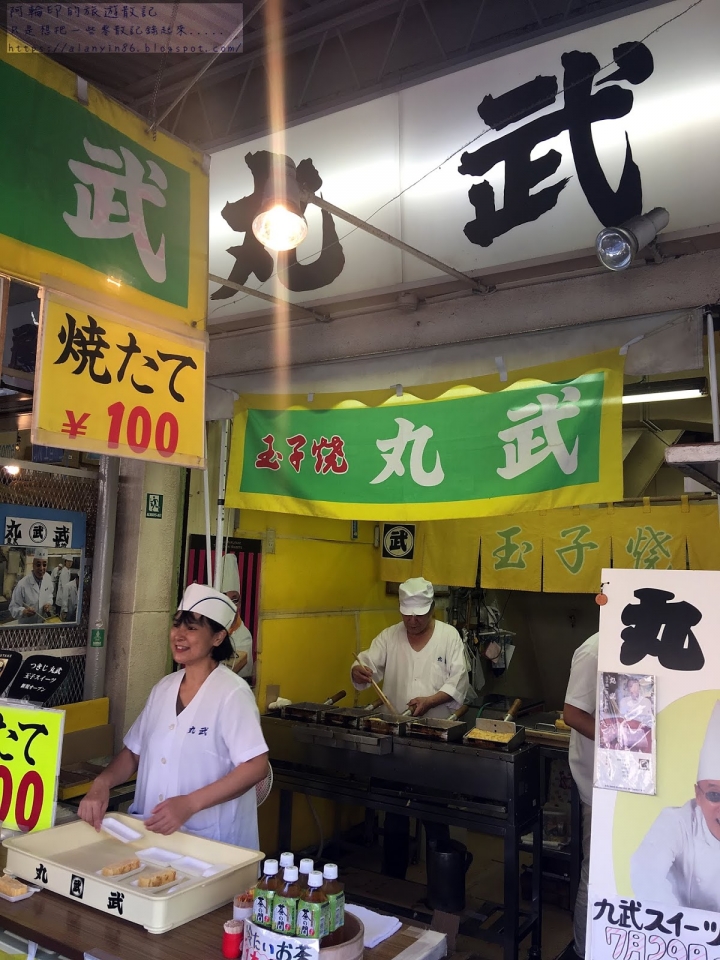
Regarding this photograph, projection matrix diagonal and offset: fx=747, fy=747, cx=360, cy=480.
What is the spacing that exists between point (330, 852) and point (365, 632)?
2.39 meters

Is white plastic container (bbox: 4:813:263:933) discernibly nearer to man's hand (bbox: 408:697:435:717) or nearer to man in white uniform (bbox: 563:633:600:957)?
man in white uniform (bbox: 563:633:600:957)

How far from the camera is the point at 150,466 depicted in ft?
18.6

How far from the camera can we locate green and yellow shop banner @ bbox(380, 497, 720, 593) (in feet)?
26.5

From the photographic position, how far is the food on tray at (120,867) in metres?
2.71

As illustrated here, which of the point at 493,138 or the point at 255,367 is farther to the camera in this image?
the point at 255,367

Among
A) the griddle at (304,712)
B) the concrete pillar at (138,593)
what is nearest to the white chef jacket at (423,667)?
the griddle at (304,712)

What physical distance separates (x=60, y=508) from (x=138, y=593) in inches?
34.0

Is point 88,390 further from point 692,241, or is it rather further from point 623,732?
point 692,241

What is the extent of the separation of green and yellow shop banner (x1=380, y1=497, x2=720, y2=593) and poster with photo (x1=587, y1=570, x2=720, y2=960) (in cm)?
511

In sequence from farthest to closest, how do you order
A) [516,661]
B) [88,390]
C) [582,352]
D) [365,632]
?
[516,661]
[365,632]
[582,352]
[88,390]

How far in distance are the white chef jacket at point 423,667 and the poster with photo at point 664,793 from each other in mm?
3519

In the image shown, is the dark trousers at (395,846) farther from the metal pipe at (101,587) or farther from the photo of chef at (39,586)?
the photo of chef at (39,586)

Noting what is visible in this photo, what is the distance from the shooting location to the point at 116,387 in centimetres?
336

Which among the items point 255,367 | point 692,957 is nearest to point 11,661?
point 255,367
